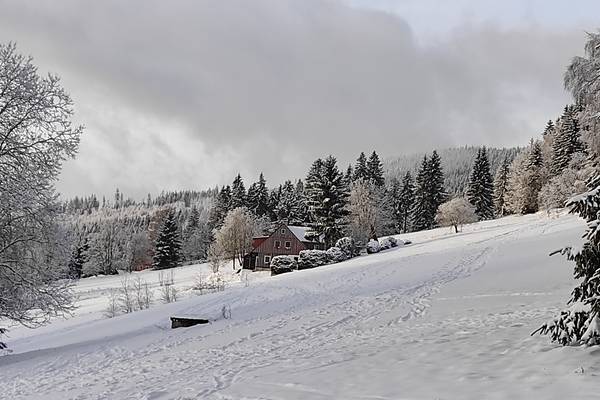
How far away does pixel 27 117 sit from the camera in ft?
49.5

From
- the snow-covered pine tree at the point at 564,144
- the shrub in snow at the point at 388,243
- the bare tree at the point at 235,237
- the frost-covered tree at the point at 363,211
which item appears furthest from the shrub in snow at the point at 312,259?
the snow-covered pine tree at the point at 564,144

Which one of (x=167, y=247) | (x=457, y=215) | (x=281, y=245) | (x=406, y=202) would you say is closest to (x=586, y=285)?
(x=457, y=215)

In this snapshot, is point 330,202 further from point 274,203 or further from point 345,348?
point 345,348

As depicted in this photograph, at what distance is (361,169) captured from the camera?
7944cm

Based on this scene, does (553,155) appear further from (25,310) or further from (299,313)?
(25,310)

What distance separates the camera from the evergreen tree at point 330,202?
51.9 metres

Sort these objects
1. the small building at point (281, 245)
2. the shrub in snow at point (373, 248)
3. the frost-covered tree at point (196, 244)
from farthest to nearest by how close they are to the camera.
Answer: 1. the frost-covered tree at point (196, 244)
2. the small building at point (281, 245)
3. the shrub in snow at point (373, 248)

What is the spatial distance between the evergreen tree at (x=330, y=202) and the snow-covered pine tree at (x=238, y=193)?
2500 centimetres

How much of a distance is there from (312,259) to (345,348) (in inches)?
1304

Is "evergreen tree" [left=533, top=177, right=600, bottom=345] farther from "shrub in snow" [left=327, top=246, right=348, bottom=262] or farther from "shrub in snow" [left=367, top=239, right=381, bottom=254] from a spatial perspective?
"shrub in snow" [left=367, top=239, right=381, bottom=254]

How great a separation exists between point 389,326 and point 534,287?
21.5ft

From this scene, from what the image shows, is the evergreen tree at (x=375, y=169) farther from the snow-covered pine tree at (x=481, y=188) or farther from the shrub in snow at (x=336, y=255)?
the shrub in snow at (x=336, y=255)

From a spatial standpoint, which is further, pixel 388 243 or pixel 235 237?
pixel 235 237

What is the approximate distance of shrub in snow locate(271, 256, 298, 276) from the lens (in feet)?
146
